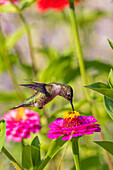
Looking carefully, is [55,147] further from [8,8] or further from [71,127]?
[8,8]

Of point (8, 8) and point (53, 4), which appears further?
point (53, 4)

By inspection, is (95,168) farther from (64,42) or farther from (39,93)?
(64,42)

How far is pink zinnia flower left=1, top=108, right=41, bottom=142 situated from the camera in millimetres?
496

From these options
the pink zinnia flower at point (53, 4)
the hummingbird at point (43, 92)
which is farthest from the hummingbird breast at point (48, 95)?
the pink zinnia flower at point (53, 4)

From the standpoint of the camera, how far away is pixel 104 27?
184 cm

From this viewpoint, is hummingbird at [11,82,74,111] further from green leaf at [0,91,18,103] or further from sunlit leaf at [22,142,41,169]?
green leaf at [0,91,18,103]

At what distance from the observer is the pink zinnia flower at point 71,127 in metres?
0.35

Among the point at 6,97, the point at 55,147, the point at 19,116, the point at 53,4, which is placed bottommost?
the point at 55,147

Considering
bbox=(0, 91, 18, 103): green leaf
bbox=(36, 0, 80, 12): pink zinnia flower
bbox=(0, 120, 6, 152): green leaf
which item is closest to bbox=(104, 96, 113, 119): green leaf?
bbox=(0, 120, 6, 152): green leaf

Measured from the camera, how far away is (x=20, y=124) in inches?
20.3

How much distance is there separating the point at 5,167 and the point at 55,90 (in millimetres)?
465

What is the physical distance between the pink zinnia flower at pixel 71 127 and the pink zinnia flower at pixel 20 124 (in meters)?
0.11

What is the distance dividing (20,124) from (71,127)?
169 millimetres

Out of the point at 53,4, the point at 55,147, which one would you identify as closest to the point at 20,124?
the point at 55,147
